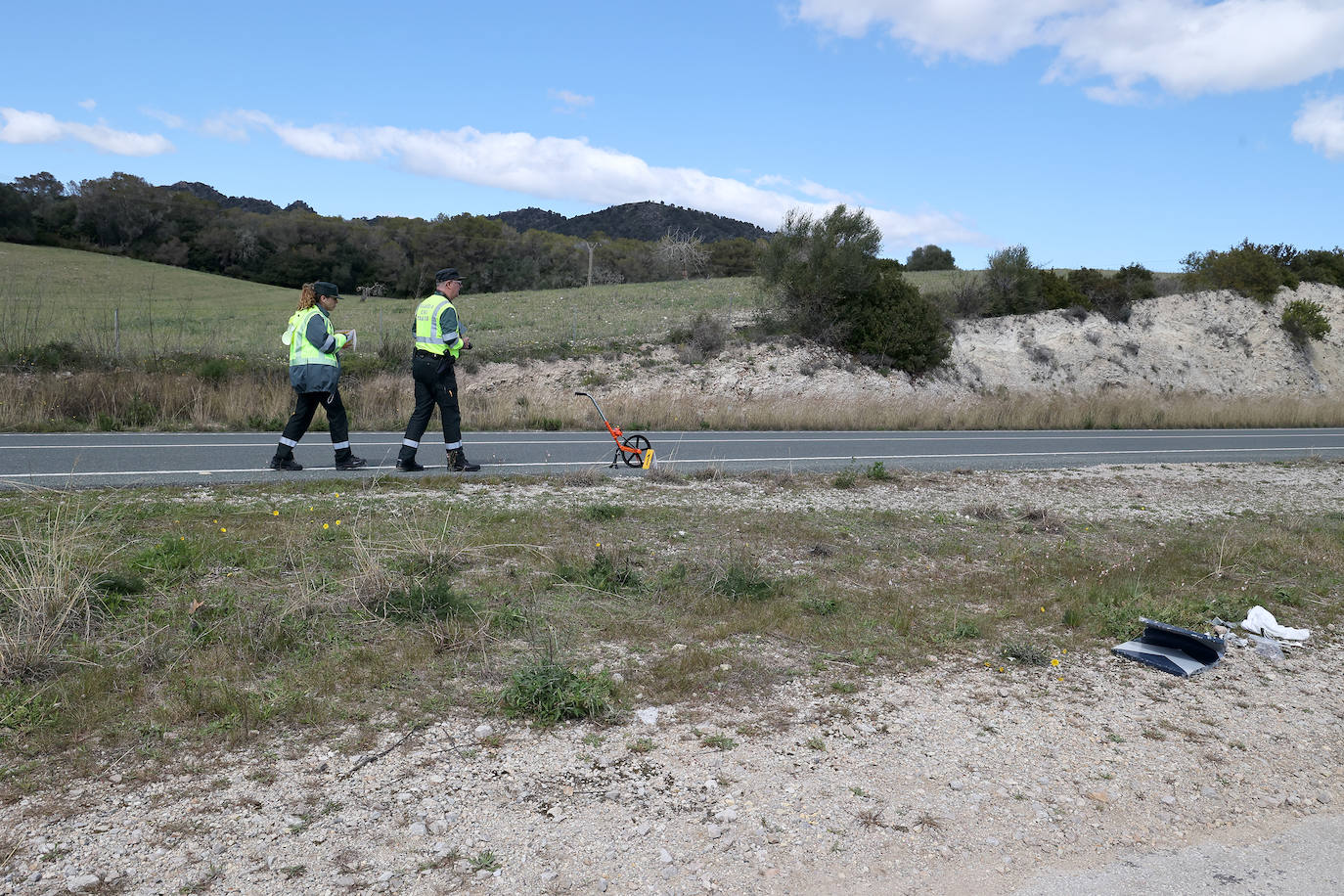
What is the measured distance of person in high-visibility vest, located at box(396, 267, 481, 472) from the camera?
10656 mm

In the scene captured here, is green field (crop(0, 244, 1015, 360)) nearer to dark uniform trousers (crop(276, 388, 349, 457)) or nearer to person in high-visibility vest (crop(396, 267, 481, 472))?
dark uniform trousers (crop(276, 388, 349, 457))

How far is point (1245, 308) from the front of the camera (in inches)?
1651

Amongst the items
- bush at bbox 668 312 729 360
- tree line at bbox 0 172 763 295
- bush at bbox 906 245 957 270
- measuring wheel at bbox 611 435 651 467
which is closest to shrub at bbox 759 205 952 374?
bush at bbox 668 312 729 360

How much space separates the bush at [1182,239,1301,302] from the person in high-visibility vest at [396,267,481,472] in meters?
41.3

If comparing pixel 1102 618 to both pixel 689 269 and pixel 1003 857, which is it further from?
pixel 689 269

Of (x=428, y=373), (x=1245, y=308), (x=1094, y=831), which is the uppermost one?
(x=1245, y=308)

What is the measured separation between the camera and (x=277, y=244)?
63562 millimetres

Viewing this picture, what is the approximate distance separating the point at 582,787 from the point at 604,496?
585 cm

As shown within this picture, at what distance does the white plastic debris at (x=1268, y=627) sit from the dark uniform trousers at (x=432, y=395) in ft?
25.6

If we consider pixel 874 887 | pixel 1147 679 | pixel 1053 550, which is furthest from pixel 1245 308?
pixel 874 887

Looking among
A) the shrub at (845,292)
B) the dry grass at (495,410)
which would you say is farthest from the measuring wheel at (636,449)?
the shrub at (845,292)

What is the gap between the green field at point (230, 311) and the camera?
22750 mm

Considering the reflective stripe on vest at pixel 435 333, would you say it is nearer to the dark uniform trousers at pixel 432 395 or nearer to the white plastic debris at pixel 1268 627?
the dark uniform trousers at pixel 432 395

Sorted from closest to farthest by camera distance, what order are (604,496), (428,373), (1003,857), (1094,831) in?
1. (1003,857)
2. (1094,831)
3. (604,496)
4. (428,373)
